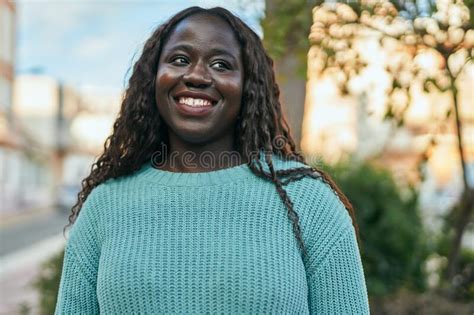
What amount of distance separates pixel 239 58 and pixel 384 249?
12.8 ft

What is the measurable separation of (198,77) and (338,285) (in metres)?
0.61

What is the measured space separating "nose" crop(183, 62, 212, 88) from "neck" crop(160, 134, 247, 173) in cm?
17

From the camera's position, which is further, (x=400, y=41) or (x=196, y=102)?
(x=400, y=41)

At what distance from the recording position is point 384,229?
217 inches

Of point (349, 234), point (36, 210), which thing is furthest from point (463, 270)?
point (36, 210)

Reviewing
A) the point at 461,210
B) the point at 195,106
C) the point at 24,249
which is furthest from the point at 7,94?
the point at 195,106

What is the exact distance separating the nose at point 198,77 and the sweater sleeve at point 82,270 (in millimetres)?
425

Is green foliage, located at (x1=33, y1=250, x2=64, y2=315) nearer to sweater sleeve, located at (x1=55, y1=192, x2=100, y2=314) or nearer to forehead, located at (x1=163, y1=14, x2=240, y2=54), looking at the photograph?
sweater sleeve, located at (x1=55, y1=192, x2=100, y2=314)

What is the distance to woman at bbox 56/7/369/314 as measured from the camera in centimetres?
172

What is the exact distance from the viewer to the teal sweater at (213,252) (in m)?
1.70

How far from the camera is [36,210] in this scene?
780 inches

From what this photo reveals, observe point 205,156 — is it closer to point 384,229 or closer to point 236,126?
point 236,126

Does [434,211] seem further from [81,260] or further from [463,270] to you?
[81,260]

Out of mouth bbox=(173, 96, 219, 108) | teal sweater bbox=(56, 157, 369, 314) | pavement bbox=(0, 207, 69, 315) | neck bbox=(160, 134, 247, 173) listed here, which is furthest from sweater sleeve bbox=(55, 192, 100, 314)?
pavement bbox=(0, 207, 69, 315)
